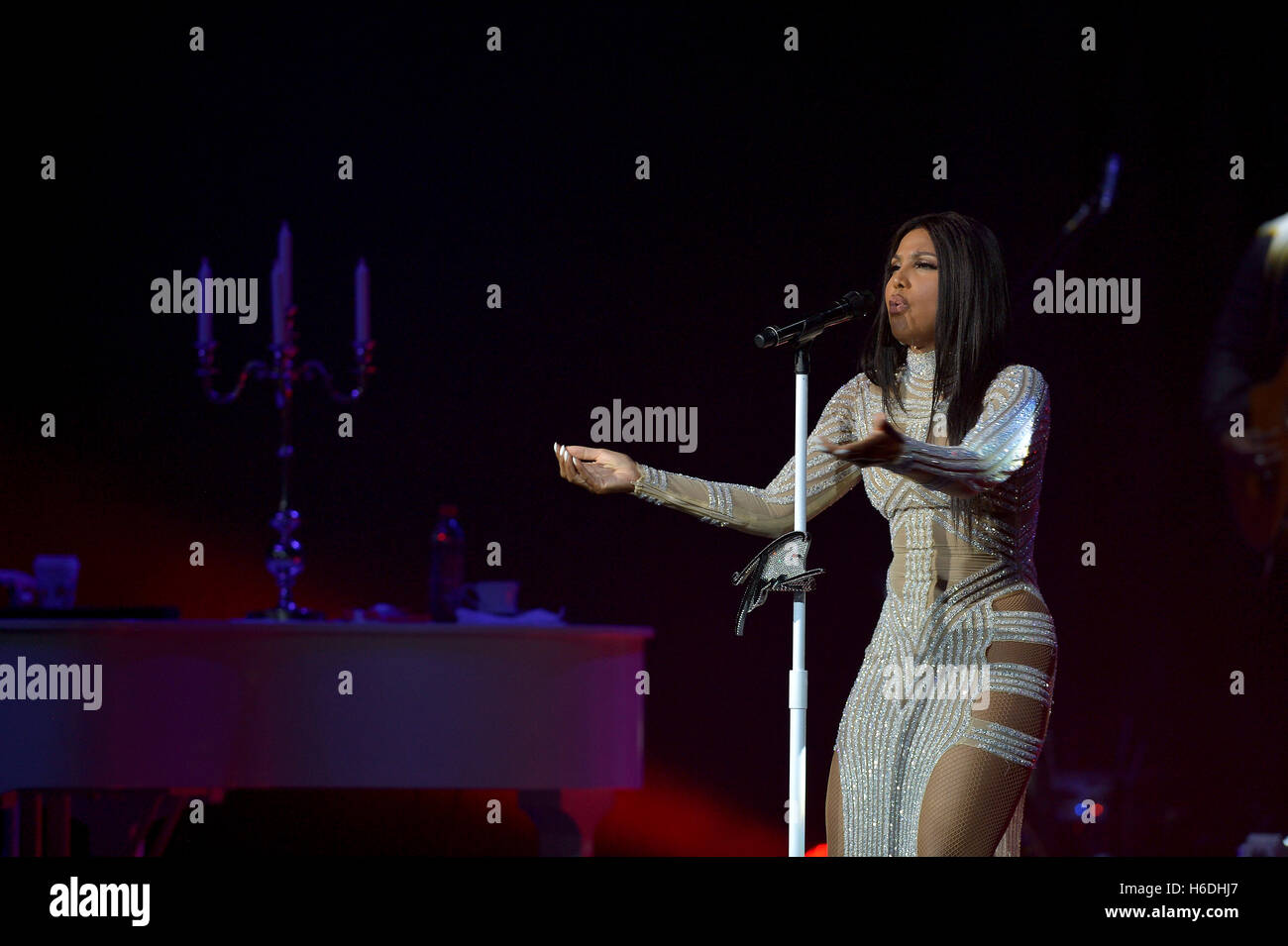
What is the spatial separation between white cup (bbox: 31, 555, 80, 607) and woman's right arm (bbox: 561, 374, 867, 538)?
1822mm

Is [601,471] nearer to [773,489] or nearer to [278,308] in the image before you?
[773,489]

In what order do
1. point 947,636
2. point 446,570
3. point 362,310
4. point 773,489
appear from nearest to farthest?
point 947,636
point 773,489
point 446,570
point 362,310

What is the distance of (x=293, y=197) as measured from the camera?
15.7ft

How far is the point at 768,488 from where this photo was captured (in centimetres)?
265

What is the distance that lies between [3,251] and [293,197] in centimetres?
92

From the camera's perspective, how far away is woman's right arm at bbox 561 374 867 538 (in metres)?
2.61

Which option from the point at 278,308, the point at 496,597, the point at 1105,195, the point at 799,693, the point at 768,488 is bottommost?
the point at 799,693

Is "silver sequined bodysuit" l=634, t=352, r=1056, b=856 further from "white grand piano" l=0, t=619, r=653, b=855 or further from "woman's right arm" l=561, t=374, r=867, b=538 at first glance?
"white grand piano" l=0, t=619, r=653, b=855

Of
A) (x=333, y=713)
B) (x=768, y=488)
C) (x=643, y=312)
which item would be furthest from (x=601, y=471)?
(x=643, y=312)

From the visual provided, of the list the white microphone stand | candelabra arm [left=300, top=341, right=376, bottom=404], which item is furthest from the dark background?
the white microphone stand

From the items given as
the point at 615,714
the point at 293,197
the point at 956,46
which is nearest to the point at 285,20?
the point at 293,197

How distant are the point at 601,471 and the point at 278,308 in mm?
1840
